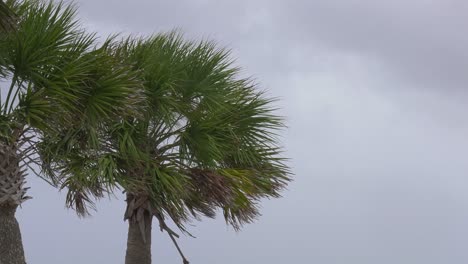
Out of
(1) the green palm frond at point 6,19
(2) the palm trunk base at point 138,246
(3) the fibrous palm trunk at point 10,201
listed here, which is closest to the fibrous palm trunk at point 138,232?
(2) the palm trunk base at point 138,246

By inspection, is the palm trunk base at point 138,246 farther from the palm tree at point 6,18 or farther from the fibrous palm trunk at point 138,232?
the palm tree at point 6,18

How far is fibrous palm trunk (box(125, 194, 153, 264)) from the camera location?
60.6 feet

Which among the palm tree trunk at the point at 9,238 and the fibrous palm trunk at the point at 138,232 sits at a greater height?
the fibrous palm trunk at the point at 138,232

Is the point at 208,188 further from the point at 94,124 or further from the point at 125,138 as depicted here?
the point at 94,124

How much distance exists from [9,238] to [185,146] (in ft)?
13.2

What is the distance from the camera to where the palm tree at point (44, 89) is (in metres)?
15.1

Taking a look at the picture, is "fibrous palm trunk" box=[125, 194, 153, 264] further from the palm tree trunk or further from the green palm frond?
the green palm frond

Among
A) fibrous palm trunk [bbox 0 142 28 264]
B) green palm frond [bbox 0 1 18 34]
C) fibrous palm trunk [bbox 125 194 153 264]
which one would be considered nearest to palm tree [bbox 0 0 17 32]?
green palm frond [bbox 0 1 18 34]

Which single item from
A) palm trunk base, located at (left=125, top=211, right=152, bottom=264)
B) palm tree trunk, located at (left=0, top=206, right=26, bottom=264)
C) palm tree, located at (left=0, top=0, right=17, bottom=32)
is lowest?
palm tree trunk, located at (left=0, top=206, right=26, bottom=264)

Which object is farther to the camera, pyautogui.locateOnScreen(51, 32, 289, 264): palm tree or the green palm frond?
pyautogui.locateOnScreen(51, 32, 289, 264): palm tree

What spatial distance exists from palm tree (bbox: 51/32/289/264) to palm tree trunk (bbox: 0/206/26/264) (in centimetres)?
163

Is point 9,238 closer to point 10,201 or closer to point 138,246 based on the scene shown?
point 10,201

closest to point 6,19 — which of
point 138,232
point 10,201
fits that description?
point 10,201

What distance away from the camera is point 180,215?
1791cm
